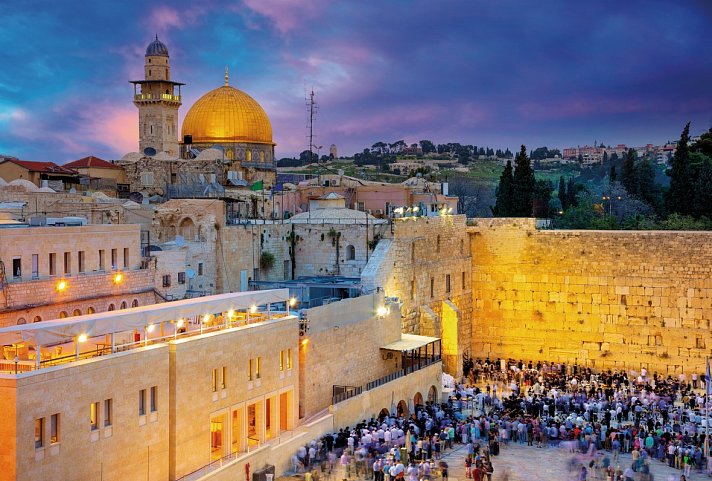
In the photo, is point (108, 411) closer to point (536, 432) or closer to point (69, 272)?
point (69, 272)

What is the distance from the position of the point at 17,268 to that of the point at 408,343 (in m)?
12.8

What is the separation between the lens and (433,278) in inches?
1324

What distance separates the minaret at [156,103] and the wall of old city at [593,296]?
2055cm

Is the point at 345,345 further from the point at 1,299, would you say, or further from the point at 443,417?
the point at 1,299

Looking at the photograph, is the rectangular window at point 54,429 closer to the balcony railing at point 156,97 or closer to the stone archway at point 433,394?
the stone archway at point 433,394

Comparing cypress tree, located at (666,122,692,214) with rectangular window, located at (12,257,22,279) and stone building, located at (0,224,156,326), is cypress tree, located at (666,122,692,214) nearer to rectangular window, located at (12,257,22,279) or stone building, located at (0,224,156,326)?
stone building, located at (0,224,156,326)

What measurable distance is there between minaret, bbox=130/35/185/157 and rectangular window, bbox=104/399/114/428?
34.1 meters

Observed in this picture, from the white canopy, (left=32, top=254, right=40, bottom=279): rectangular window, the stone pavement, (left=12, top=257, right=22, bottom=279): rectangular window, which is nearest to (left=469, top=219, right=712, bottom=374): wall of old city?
the stone pavement

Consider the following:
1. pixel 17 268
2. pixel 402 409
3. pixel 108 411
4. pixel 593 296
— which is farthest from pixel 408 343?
pixel 108 411

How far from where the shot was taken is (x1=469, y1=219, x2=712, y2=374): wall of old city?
3325cm

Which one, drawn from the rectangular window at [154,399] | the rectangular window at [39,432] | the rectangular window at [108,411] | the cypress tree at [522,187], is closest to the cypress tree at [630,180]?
the cypress tree at [522,187]

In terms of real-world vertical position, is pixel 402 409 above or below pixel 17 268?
below

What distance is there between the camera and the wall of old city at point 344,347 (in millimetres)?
23859

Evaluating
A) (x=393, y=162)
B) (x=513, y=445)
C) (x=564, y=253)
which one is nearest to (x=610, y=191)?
(x=564, y=253)
